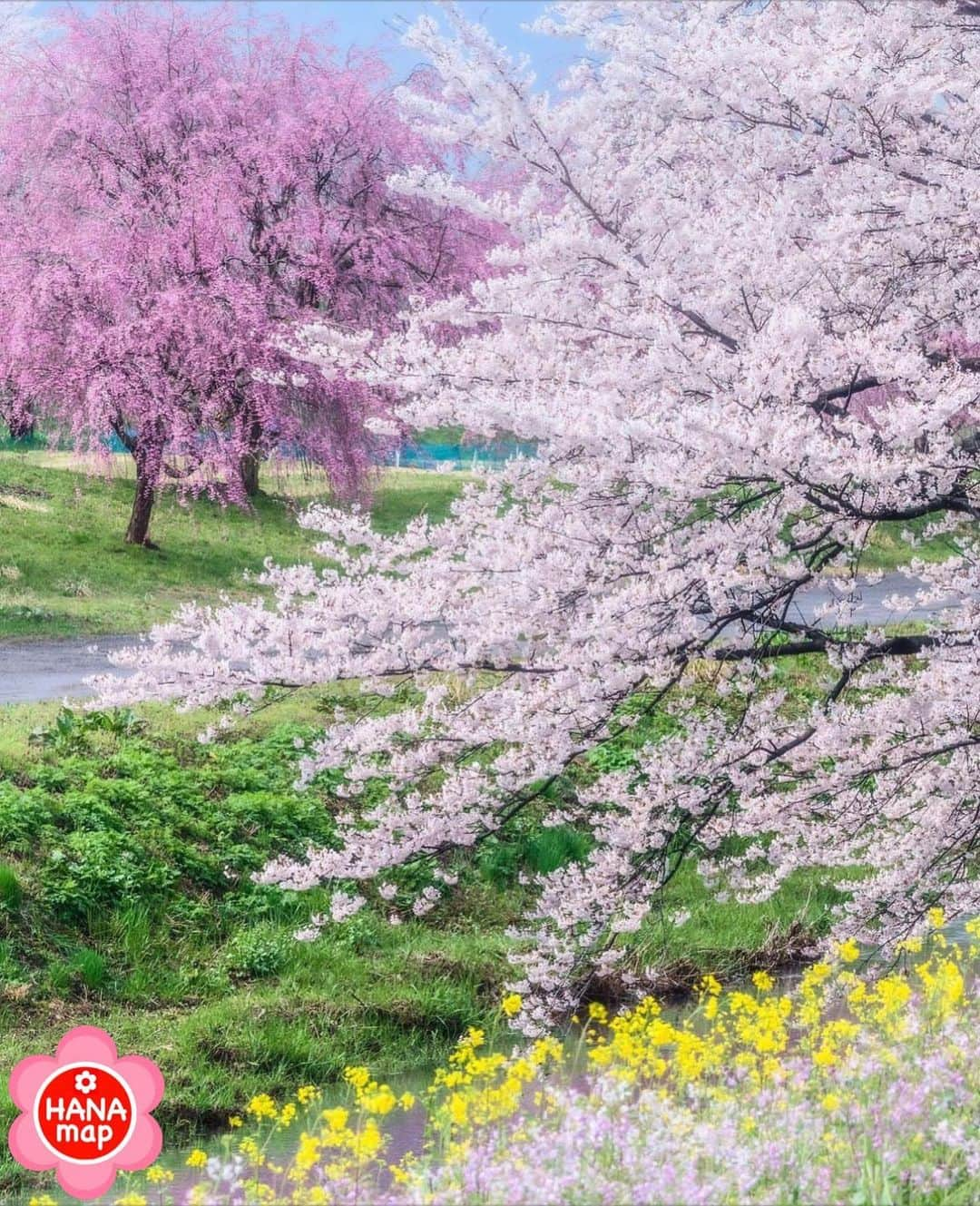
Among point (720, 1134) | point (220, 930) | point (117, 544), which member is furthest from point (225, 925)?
point (117, 544)

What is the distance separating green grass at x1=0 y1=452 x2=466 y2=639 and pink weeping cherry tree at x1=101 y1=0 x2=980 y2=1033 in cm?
974

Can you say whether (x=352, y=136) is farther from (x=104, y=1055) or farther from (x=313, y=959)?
(x=104, y=1055)

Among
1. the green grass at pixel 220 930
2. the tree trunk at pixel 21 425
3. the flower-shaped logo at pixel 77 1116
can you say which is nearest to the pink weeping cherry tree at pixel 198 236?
the tree trunk at pixel 21 425

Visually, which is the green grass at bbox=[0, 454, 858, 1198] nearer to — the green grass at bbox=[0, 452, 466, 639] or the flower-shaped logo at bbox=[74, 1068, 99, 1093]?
the flower-shaped logo at bbox=[74, 1068, 99, 1093]

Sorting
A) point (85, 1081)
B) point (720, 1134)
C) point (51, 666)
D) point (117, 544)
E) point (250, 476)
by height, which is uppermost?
point (250, 476)

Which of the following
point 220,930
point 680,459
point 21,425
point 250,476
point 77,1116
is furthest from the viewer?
point 21,425

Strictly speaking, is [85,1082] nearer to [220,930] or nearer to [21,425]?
[220,930]

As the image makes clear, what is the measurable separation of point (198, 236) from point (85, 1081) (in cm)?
1630

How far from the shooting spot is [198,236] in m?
19.8

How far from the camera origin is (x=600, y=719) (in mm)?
6660

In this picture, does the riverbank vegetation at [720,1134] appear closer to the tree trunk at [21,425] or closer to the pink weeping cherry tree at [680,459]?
the pink weeping cherry tree at [680,459]

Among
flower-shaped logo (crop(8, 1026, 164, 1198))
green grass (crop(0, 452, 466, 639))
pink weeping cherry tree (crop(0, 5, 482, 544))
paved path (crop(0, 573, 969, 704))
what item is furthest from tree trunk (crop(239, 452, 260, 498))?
flower-shaped logo (crop(8, 1026, 164, 1198))

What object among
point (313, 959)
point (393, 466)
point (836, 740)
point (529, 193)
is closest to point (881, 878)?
point (836, 740)

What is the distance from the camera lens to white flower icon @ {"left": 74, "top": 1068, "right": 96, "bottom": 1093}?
507cm
